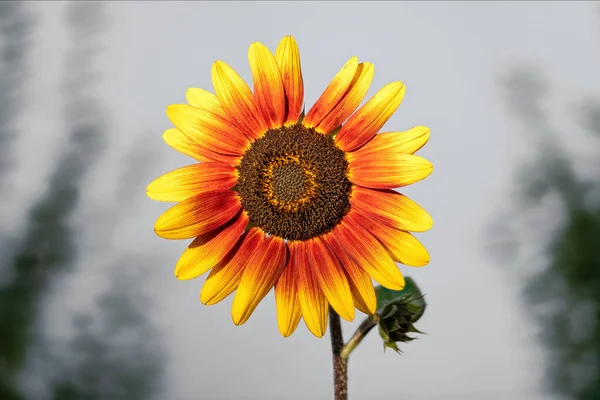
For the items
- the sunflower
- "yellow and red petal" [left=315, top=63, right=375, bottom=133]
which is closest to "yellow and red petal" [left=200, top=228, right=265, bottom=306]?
the sunflower

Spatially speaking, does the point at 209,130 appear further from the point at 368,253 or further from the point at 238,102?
the point at 368,253

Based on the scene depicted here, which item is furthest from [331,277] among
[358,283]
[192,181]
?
[192,181]

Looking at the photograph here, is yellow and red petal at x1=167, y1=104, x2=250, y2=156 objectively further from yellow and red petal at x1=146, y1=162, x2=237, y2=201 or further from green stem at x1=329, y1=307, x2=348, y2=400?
green stem at x1=329, y1=307, x2=348, y2=400

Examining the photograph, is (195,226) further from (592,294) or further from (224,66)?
(592,294)

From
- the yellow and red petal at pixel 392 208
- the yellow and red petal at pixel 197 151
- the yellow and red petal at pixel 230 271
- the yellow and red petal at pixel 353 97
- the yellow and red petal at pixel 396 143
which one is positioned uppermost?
the yellow and red petal at pixel 353 97

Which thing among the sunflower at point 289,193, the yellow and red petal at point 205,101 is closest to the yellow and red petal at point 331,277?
the sunflower at point 289,193

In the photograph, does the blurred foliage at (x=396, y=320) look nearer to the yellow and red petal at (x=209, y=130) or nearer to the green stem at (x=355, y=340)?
the green stem at (x=355, y=340)

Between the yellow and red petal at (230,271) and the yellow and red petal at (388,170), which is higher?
the yellow and red petal at (388,170)
